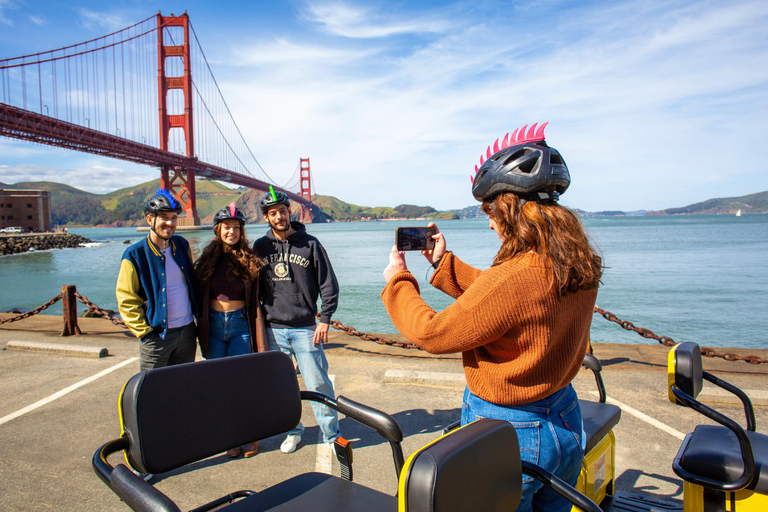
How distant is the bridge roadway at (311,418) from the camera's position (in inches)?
111

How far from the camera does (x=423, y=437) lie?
344cm

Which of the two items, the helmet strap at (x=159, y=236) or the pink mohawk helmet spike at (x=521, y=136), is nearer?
the pink mohawk helmet spike at (x=521, y=136)

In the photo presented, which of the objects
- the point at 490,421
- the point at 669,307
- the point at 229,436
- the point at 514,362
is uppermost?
the point at 514,362

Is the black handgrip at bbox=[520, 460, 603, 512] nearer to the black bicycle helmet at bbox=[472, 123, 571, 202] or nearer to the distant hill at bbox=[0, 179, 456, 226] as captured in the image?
the black bicycle helmet at bbox=[472, 123, 571, 202]

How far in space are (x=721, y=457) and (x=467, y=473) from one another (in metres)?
1.46

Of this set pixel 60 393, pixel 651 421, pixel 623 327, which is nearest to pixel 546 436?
pixel 651 421

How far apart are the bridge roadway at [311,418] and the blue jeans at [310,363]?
9.0 inches

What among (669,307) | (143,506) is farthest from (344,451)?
(669,307)

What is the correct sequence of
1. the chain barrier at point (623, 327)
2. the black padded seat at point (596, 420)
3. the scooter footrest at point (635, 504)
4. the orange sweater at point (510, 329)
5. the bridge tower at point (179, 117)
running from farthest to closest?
the bridge tower at point (179, 117) → the chain barrier at point (623, 327) → the scooter footrest at point (635, 504) → the black padded seat at point (596, 420) → the orange sweater at point (510, 329)

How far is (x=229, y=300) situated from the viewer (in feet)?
11.0

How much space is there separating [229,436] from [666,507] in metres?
2.16

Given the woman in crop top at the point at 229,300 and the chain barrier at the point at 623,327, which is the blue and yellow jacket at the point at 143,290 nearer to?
the woman in crop top at the point at 229,300

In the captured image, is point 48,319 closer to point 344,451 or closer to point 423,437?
point 423,437

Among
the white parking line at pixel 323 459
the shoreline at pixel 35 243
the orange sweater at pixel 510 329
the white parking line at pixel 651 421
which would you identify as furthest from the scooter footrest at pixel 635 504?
the shoreline at pixel 35 243
